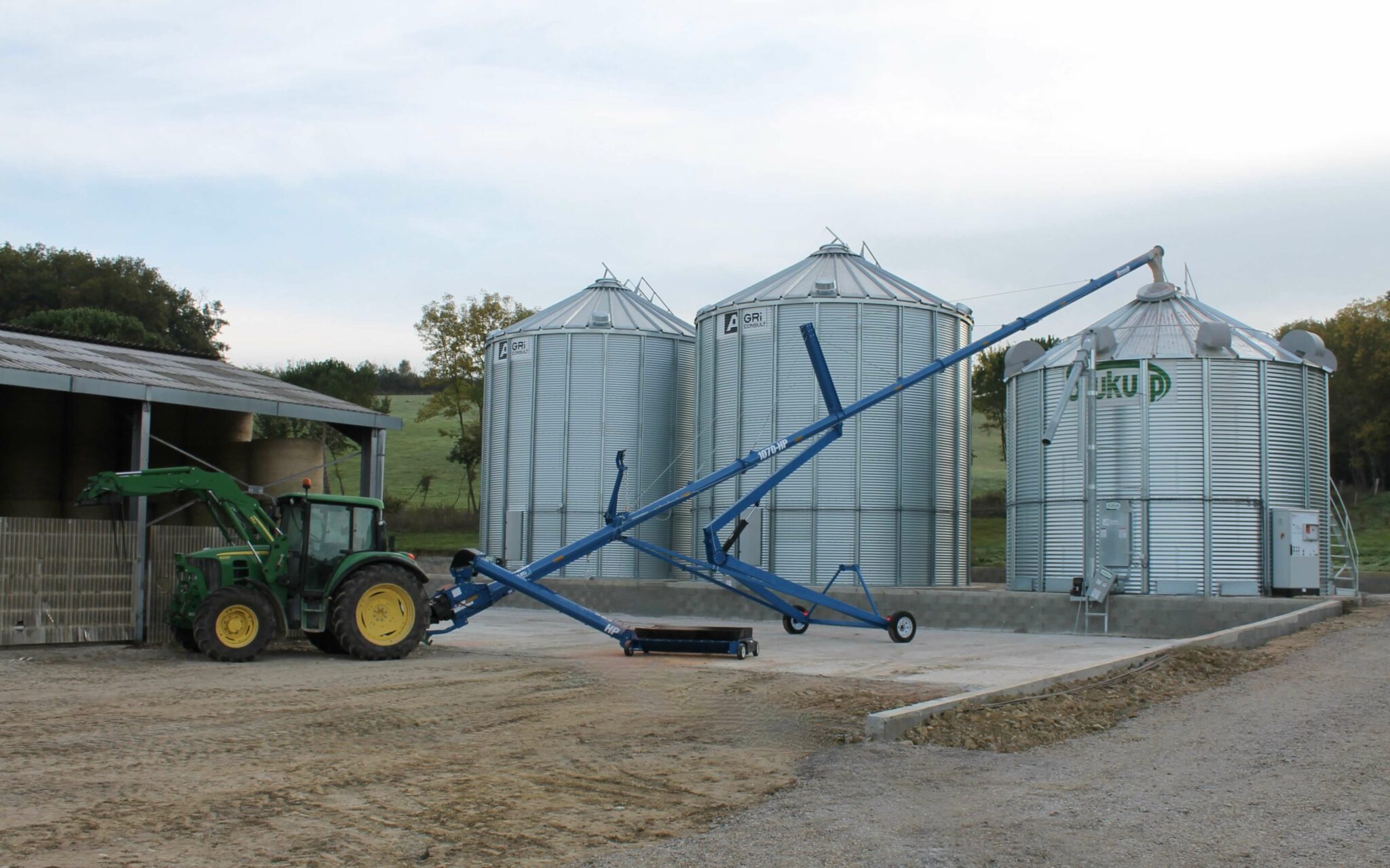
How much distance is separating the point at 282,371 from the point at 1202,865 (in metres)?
75.9

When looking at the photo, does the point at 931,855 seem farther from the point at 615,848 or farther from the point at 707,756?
the point at 707,756

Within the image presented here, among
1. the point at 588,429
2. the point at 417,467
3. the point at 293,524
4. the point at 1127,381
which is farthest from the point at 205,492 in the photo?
the point at 417,467

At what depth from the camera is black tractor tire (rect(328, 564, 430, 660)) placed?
16672 millimetres

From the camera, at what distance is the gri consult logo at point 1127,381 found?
24.6 meters

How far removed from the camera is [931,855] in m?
7.12

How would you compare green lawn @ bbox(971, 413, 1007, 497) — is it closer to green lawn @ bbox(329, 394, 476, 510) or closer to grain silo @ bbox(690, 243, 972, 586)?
green lawn @ bbox(329, 394, 476, 510)

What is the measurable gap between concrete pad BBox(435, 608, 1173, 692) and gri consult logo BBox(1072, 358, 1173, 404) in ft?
16.4

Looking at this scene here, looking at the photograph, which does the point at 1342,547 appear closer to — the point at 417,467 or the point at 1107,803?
the point at 1107,803

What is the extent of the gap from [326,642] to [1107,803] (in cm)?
1251

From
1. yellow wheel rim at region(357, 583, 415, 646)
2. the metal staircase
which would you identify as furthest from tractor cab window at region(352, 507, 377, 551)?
the metal staircase

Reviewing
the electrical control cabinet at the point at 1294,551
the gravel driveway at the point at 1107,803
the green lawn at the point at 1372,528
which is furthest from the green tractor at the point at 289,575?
the green lawn at the point at 1372,528

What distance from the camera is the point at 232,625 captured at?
16391mm

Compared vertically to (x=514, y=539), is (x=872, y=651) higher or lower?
lower

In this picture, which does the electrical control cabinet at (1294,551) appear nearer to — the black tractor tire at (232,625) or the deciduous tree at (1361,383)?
the black tractor tire at (232,625)
